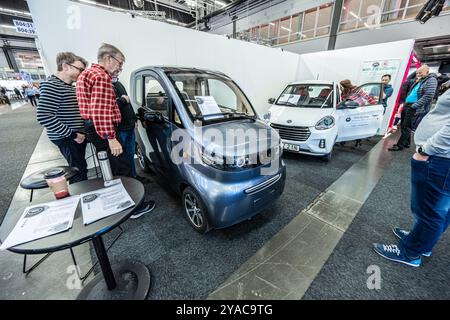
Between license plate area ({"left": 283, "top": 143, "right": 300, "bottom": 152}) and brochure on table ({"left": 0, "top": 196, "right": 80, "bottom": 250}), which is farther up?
brochure on table ({"left": 0, "top": 196, "right": 80, "bottom": 250})

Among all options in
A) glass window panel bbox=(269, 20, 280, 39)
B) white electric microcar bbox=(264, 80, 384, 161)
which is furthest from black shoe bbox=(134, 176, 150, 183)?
glass window panel bbox=(269, 20, 280, 39)

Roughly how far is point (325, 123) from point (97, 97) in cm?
317

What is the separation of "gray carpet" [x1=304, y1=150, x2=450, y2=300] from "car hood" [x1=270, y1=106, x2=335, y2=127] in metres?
1.56

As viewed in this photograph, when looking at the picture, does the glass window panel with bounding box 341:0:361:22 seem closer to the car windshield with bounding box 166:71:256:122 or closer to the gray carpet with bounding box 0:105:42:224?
the car windshield with bounding box 166:71:256:122

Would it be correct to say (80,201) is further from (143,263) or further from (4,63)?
(4,63)

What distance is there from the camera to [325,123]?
3.04 meters

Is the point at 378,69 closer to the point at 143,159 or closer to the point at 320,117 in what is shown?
the point at 320,117

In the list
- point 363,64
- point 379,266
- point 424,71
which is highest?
point 363,64

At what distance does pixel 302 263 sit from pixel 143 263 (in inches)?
52.1

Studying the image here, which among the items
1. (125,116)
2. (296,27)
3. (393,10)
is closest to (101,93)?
(125,116)

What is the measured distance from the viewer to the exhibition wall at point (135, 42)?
247 centimetres

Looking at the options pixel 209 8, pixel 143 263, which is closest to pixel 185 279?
pixel 143 263

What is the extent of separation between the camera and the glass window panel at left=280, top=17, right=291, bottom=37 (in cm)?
1103
